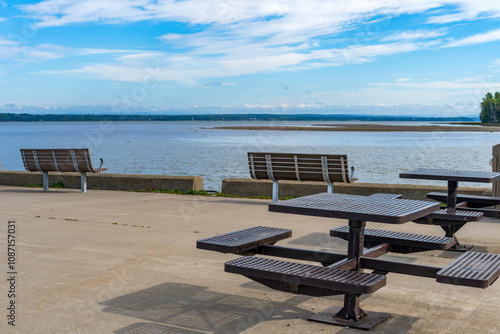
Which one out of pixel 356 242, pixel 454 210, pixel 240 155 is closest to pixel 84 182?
pixel 454 210

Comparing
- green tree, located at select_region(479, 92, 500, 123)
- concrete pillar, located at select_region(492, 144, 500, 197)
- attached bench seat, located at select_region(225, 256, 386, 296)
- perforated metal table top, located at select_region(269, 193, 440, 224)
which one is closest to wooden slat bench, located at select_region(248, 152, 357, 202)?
concrete pillar, located at select_region(492, 144, 500, 197)

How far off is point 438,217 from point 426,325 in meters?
2.56

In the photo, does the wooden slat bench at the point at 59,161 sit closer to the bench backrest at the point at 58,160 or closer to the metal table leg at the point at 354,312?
the bench backrest at the point at 58,160

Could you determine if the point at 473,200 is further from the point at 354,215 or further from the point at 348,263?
the point at 354,215

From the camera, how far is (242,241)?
4801mm

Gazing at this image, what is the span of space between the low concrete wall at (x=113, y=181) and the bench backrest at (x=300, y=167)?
1791mm

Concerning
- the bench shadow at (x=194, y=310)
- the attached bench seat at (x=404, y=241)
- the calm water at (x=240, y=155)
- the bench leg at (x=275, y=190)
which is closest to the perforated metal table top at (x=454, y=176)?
the attached bench seat at (x=404, y=241)

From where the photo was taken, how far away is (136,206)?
10.1 metres

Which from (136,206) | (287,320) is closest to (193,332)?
(287,320)

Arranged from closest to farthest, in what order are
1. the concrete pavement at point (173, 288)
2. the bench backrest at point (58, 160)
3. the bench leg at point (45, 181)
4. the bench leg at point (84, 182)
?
1. the concrete pavement at point (173, 288)
2. the bench backrest at point (58, 160)
3. the bench leg at point (84, 182)
4. the bench leg at point (45, 181)

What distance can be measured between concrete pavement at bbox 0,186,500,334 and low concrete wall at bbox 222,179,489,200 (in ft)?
6.58

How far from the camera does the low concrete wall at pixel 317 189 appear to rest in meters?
10.5

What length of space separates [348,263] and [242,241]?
87 centimetres

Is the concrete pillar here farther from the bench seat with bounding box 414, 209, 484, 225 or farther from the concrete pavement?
the bench seat with bounding box 414, 209, 484, 225
